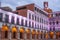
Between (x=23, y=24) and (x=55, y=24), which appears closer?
(x=23, y=24)

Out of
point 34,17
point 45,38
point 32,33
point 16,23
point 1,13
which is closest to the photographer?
point 1,13

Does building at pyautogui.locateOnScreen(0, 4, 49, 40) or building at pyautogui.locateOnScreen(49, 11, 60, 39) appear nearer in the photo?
building at pyautogui.locateOnScreen(0, 4, 49, 40)

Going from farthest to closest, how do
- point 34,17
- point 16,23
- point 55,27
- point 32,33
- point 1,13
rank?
1. point 55,27
2. point 34,17
3. point 32,33
4. point 16,23
5. point 1,13

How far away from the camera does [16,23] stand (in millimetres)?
56688

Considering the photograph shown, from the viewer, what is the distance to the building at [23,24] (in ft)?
161

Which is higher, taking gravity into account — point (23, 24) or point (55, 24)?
point (23, 24)

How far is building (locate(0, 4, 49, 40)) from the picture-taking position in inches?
1930

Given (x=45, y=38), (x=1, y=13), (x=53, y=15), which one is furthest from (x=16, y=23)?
(x=53, y=15)

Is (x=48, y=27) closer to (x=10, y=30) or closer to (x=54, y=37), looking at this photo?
(x=54, y=37)

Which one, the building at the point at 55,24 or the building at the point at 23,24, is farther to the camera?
the building at the point at 55,24

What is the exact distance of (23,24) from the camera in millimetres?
61562

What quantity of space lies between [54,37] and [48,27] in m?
10.2

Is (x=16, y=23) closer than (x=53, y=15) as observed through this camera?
Yes

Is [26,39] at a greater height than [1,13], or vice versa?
[1,13]
